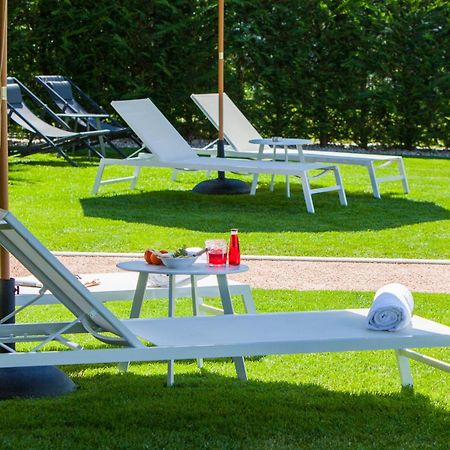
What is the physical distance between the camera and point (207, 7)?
675 inches

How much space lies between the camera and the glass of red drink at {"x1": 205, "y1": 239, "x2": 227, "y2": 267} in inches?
211

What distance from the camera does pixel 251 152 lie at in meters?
12.6

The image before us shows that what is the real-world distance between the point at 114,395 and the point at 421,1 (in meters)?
13.2

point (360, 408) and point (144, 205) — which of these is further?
point (144, 205)

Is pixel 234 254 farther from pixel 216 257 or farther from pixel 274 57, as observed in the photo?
pixel 274 57

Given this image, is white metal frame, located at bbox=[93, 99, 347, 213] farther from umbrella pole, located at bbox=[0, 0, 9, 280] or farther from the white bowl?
umbrella pole, located at bbox=[0, 0, 9, 280]

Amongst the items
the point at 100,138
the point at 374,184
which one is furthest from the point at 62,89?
the point at 374,184

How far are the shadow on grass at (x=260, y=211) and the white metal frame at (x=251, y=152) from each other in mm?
356

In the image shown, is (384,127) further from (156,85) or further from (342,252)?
(342,252)

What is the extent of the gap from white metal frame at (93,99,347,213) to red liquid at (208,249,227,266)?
5405 mm

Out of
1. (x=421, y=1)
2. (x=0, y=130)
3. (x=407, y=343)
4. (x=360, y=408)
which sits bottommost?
(x=360, y=408)

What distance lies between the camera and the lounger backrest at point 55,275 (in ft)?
14.6

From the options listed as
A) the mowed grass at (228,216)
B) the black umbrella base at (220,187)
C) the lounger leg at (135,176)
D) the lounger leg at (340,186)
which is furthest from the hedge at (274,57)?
the lounger leg at (340,186)

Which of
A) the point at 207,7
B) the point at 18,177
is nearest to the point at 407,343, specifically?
the point at 18,177
